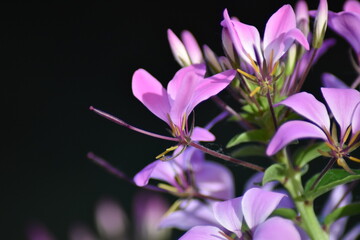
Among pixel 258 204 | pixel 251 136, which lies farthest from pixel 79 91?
pixel 258 204

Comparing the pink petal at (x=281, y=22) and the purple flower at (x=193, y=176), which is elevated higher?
the pink petal at (x=281, y=22)

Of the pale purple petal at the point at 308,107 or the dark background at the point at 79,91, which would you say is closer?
the pale purple petal at the point at 308,107

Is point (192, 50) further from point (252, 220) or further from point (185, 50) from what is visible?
point (252, 220)

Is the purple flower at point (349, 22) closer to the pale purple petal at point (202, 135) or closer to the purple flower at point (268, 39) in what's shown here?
the purple flower at point (268, 39)

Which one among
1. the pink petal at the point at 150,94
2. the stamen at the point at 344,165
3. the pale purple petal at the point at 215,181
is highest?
the pink petal at the point at 150,94

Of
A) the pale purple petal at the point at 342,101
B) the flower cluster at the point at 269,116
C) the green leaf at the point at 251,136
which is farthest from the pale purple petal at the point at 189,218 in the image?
the pale purple petal at the point at 342,101

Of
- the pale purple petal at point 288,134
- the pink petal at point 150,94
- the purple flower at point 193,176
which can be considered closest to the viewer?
the pale purple petal at point 288,134
